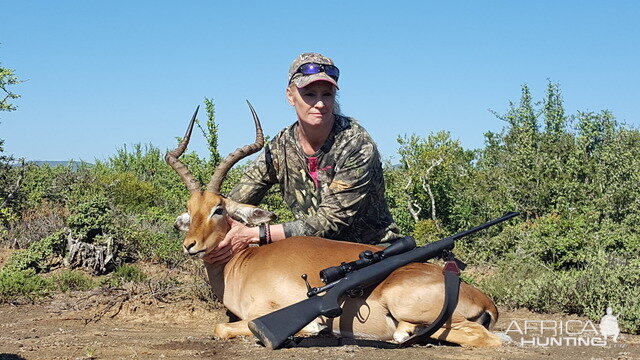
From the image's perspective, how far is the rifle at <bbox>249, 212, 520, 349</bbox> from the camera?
598 cm

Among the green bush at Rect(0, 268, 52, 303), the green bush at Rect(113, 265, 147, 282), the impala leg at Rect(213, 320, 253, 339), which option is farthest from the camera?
the green bush at Rect(113, 265, 147, 282)

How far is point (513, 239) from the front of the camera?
40.5 feet

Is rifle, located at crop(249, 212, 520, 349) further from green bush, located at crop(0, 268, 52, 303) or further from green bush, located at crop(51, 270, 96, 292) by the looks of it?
green bush, located at crop(51, 270, 96, 292)

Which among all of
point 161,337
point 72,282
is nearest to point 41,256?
point 72,282

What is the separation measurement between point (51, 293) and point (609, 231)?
8.53 metres

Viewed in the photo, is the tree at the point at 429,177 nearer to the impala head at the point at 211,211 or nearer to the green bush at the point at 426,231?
the green bush at the point at 426,231

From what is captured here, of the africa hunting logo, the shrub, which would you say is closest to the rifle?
the africa hunting logo

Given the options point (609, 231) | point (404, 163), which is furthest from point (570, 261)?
point (404, 163)

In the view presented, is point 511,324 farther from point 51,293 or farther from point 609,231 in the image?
point 51,293

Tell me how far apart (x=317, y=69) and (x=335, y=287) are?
8.35 ft

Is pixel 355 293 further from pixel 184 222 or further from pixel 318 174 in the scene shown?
pixel 184 222

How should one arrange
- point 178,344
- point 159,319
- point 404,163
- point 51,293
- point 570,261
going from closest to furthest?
point 178,344 → point 159,319 → point 51,293 → point 570,261 → point 404,163

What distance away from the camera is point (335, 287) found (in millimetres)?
6086

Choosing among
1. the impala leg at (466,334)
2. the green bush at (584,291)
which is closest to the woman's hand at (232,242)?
the impala leg at (466,334)
